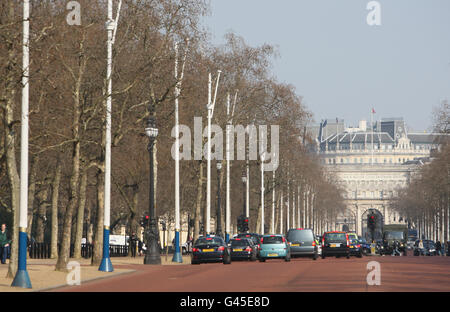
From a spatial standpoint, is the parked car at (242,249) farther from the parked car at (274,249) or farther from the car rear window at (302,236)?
the car rear window at (302,236)

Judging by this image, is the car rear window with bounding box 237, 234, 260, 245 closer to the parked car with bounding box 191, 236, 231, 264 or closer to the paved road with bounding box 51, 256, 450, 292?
the parked car with bounding box 191, 236, 231, 264

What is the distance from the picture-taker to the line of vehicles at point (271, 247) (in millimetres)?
54812

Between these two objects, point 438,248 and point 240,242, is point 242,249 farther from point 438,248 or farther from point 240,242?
point 438,248

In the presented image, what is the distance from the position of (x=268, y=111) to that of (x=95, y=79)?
45.2 m

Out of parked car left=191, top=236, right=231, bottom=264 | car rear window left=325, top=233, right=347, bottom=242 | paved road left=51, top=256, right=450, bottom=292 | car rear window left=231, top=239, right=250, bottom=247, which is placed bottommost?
paved road left=51, top=256, right=450, bottom=292

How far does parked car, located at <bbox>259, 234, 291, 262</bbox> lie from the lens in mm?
58031

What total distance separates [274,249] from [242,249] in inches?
123

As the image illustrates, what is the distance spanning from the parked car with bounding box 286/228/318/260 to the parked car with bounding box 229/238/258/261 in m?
2.64

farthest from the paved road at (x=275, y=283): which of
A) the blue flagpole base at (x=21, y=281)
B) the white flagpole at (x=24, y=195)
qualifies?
the white flagpole at (x=24, y=195)

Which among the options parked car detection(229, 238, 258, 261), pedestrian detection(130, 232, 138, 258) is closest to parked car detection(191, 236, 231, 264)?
parked car detection(229, 238, 258, 261)
